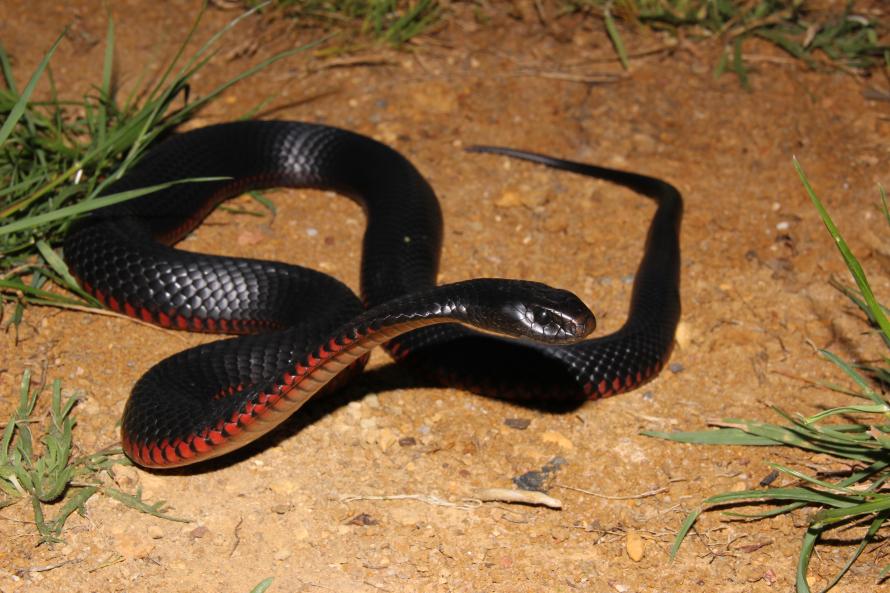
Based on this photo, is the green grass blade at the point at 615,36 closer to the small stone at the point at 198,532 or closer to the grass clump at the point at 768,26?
the grass clump at the point at 768,26

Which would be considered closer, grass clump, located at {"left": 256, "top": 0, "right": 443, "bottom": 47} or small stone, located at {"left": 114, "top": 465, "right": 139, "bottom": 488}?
small stone, located at {"left": 114, "top": 465, "right": 139, "bottom": 488}

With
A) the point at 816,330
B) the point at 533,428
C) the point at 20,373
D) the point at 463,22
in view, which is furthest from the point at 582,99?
the point at 20,373

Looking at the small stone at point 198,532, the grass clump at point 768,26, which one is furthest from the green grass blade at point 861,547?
the grass clump at point 768,26

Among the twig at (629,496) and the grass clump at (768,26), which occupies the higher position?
the grass clump at (768,26)

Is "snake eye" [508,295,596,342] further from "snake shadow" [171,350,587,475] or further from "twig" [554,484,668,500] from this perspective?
"snake shadow" [171,350,587,475]

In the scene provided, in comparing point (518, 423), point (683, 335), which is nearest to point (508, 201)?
point (683, 335)

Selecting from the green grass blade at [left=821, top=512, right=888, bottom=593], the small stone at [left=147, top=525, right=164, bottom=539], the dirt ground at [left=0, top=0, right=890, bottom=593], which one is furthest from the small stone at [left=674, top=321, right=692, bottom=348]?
the small stone at [left=147, top=525, right=164, bottom=539]
